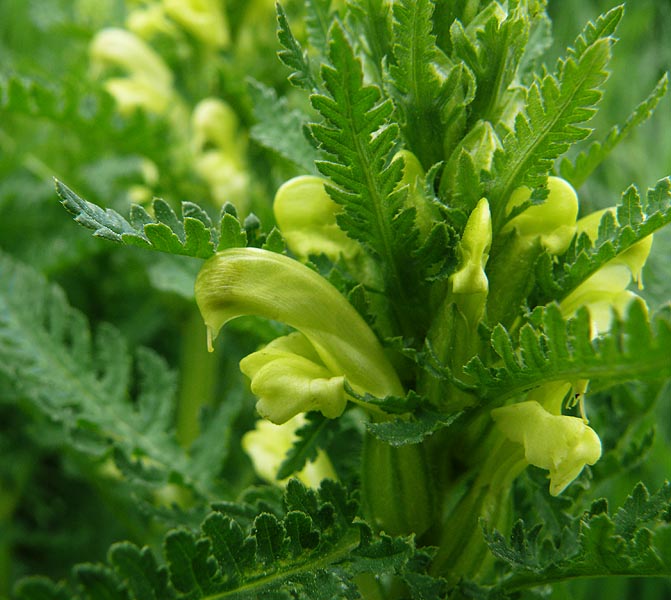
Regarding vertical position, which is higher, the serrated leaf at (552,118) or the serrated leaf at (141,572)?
the serrated leaf at (552,118)

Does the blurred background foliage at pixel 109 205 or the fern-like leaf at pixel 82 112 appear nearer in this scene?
the fern-like leaf at pixel 82 112

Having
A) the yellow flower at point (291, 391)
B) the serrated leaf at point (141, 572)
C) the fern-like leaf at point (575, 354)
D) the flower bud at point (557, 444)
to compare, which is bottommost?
the serrated leaf at point (141, 572)

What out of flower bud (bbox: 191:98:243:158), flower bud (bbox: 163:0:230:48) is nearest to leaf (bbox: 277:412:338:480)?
flower bud (bbox: 191:98:243:158)

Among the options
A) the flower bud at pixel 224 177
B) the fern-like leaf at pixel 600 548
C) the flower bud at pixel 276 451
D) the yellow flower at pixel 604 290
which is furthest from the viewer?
the flower bud at pixel 224 177

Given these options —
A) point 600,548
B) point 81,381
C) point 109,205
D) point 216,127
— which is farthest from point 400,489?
point 109,205

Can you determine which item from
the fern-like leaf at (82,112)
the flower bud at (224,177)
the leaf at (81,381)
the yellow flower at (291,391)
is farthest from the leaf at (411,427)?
the flower bud at (224,177)

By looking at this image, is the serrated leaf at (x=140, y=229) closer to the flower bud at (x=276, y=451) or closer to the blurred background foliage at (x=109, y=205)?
the flower bud at (x=276, y=451)

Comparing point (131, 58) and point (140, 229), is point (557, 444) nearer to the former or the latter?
point (140, 229)
